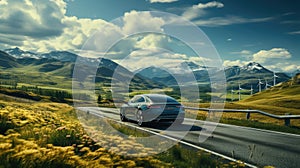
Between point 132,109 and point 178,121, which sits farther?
point 132,109

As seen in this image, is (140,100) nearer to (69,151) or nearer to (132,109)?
(132,109)

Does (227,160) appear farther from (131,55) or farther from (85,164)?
(131,55)

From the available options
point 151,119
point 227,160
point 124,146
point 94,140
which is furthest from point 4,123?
point 151,119

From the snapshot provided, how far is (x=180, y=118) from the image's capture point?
14.5 m

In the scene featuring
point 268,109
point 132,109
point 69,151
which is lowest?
point 268,109

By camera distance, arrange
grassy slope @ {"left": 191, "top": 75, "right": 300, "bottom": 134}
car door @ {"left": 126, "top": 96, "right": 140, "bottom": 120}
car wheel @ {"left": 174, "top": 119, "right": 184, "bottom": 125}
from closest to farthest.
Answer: car wheel @ {"left": 174, "top": 119, "right": 184, "bottom": 125}, car door @ {"left": 126, "top": 96, "right": 140, "bottom": 120}, grassy slope @ {"left": 191, "top": 75, "right": 300, "bottom": 134}

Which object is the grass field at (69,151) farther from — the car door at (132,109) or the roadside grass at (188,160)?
the car door at (132,109)

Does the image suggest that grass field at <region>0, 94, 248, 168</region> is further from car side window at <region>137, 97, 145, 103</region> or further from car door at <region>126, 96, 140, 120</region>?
car door at <region>126, 96, 140, 120</region>

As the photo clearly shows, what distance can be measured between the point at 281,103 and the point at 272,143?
114 m

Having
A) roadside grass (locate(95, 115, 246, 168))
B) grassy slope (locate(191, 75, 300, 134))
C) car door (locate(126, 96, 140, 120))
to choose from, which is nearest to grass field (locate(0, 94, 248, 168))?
roadside grass (locate(95, 115, 246, 168))

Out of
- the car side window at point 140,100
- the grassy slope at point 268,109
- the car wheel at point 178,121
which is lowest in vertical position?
the grassy slope at point 268,109

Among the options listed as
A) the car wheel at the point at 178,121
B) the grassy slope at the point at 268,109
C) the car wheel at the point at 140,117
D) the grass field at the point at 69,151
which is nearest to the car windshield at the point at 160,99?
the car wheel at the point at 140,117

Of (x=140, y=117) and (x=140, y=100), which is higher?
(x=140, y=100)

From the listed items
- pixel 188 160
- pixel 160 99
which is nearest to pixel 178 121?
pixel 160 99
